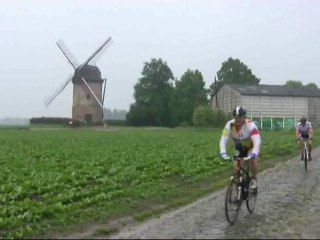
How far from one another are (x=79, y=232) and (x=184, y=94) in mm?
101861

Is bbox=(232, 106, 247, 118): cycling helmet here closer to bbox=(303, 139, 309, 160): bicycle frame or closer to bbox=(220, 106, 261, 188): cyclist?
bbox=(220, 106, 261, 188): cyclist

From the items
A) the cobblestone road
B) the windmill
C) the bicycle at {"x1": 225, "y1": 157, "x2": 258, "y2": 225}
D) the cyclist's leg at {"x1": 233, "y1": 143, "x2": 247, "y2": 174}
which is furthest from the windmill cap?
the cyclist's leg at {"x1": 233, "y1": 143, "x2": 247, "y2": 174}

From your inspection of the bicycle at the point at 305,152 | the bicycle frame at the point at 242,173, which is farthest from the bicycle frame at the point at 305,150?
the bicycle frame at the point at 242,173

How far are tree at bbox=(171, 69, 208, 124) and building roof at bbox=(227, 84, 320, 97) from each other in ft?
22.7

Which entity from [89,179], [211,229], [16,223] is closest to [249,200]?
[211,229]

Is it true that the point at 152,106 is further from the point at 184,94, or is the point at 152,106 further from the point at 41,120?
the point at 41,120

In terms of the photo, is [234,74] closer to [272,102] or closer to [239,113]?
[272,102]

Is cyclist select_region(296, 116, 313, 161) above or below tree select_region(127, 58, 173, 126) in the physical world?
below

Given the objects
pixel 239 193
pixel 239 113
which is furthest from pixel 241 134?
pixel 239 193

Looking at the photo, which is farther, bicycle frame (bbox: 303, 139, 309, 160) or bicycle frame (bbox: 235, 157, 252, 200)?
bicycle frame (bbox: 303, 139, 309, 160)

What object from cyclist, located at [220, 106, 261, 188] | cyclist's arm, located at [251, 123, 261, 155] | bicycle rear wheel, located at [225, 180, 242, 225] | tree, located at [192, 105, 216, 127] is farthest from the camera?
tree, located at [192, 105, 216, 127]

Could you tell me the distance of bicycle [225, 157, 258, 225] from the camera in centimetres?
1109

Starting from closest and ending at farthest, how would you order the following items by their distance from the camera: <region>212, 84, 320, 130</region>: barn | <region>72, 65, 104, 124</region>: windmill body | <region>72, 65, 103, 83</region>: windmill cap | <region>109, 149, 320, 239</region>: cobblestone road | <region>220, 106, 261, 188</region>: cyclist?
<region>109, 149, 320, 239</region>: cobblestone road → <region>220, 106, 261, 188</region>: cyclist → <region>72, 65, 104, 124</region>: windmill body → <region>72, 65, 103, 83</region>: windmill cap → <region>212, 84, 320, 130</region>: barn

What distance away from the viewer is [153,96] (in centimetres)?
11319
